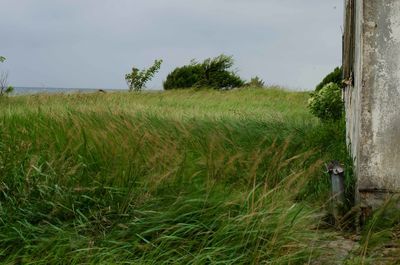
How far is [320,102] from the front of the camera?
12.6 meters

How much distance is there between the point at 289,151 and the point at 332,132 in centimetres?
158

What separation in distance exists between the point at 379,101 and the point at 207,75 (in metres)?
19.0

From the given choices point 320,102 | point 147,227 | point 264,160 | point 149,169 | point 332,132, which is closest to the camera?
point 147,227

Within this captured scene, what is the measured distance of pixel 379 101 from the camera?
19.1 ft

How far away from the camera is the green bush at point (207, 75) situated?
24.4 metres

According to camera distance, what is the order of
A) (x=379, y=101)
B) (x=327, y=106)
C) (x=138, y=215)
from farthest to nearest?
(x=327, y=106), (x=379, y=101), (x=138, y=215)

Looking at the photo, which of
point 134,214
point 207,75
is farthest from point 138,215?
point 207,75

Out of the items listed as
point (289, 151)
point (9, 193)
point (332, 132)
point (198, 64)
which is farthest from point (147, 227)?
point (198, 64)

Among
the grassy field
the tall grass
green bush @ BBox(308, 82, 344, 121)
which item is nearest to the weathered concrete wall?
the grassy field

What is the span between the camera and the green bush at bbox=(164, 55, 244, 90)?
80.0ft

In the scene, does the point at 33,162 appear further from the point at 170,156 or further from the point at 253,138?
the point at 253,138

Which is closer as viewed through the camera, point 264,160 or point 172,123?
point 264,160

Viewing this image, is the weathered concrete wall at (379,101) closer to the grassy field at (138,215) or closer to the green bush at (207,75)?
the grassy field at (138,215)

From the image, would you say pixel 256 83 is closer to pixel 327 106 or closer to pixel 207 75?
pixel 207 75
